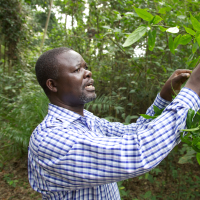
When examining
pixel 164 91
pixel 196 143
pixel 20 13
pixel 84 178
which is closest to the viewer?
pixel 196 143

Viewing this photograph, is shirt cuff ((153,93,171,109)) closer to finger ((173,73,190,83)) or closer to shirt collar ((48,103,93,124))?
finger ((173,73,190,83))

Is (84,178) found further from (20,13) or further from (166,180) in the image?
(20,13)

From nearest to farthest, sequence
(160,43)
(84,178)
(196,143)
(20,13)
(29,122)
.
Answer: (196,143)
(84,178)
(160,43)
(29,122)
(20,13)

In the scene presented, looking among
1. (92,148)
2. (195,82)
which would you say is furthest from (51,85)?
(195,82)

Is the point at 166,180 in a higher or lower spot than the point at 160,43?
lower

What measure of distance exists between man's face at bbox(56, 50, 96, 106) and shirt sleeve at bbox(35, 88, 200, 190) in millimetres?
352

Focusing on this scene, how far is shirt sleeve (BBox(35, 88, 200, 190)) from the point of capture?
73 cm

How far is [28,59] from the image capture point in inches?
261

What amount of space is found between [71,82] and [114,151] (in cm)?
56

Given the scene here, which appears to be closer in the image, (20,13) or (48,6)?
(20,13)

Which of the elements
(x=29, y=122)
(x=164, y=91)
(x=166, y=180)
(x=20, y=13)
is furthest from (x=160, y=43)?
(x=20, y=13)

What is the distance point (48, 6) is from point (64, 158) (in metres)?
7.22

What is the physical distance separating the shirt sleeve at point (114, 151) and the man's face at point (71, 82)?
1.15ft

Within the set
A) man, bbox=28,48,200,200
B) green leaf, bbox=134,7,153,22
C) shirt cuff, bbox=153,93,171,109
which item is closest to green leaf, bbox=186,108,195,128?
man, bbox=28,48,200,200
